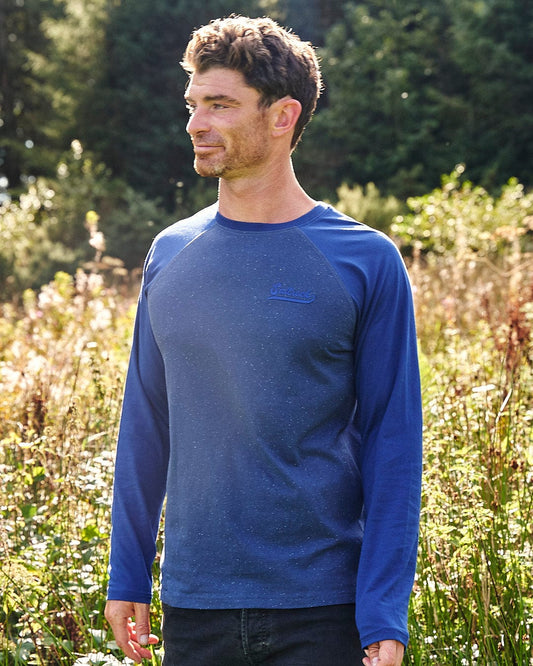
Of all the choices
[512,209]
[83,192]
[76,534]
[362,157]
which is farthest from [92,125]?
[76,534]

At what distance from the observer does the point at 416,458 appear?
1.78 meters

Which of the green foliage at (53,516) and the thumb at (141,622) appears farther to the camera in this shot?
the green foliage at (53,516)

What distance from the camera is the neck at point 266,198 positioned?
1.95 m

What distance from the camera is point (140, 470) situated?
6.79 feet

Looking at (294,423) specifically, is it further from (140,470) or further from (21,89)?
(21,89)

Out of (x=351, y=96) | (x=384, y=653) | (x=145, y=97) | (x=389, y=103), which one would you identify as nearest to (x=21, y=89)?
(x=145, y=97)

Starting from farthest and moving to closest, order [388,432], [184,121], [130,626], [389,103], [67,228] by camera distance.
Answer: [184,121], [389,103], [67,228], [130,626], [388,432]

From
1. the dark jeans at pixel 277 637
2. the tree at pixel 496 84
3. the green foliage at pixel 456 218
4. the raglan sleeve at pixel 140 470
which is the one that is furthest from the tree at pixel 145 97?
the dark jeans at pixel 277 637

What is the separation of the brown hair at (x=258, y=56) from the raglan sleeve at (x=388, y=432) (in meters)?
0.45

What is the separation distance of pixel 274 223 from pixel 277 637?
0.92 m

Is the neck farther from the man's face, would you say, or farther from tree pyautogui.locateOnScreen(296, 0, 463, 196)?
tree pyautogui.locateOnScreen(296, 0, 463, 196)

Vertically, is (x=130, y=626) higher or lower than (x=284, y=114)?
lower

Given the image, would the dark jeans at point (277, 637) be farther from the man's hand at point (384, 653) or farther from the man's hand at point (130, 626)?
the man's hand at point (130, 626)

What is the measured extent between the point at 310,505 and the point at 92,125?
26463mm
